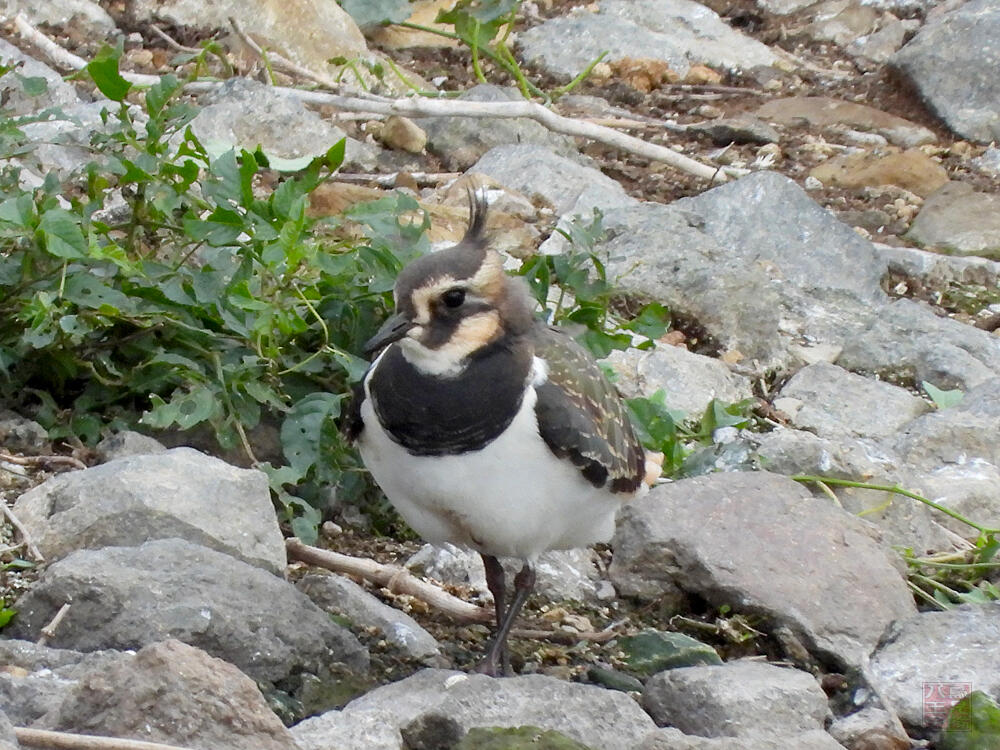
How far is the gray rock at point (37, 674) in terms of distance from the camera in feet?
10.6

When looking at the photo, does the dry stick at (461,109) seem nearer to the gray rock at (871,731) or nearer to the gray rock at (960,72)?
the gray rock at (960,72)

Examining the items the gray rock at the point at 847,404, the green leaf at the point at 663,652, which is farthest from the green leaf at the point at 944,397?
the green leaf at the point at 663,652

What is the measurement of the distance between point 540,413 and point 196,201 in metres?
1.49

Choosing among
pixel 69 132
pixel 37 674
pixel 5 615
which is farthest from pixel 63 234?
pixel 69 132

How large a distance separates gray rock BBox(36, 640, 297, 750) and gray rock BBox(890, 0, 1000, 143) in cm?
810

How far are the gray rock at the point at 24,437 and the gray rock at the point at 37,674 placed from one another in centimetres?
135

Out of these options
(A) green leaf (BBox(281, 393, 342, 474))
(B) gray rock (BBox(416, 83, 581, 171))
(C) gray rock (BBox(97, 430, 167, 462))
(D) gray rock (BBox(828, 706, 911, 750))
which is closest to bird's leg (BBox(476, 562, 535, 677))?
(A) green leaf (BBox(281, 393, 342, 474))

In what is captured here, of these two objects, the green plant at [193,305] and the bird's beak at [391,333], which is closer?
the bird's beak at [391,333]

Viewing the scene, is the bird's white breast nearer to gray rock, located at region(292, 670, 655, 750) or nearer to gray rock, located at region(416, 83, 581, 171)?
gray rock, located at region(292, 670, 655, 750)

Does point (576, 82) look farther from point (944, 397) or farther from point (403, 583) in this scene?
point (403, 583)

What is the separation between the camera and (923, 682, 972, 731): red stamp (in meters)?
4.14

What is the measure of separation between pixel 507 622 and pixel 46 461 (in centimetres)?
154

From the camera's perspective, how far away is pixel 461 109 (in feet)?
25.2

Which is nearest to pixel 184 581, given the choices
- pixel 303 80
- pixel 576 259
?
pixel 576 259
